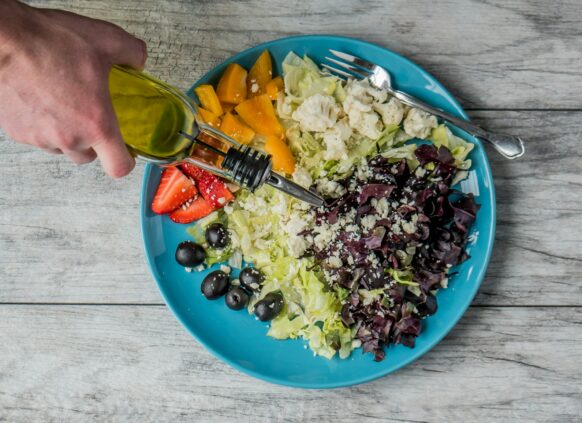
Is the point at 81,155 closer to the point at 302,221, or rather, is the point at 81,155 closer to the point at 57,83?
the point at 57,83

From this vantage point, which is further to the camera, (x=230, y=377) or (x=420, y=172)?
(x=230, y=377)

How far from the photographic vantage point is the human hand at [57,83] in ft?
3.12

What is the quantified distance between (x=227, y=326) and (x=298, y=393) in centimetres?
26

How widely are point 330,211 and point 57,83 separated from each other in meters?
0.68

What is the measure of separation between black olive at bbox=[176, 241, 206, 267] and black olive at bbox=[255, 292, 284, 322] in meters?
0.18

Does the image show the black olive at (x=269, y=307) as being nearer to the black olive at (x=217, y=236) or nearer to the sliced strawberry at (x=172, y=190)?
the black olive at (x=217, y=236)

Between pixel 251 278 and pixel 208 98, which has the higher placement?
pixel 208 98

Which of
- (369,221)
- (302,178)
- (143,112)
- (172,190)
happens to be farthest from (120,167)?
(369,221)

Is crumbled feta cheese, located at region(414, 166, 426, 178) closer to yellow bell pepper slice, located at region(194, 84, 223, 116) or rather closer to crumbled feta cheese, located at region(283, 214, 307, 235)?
crumbled feta cheese, located at region(283, 214, 307, 235)

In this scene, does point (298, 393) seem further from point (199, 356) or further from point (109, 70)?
point (109, 70)

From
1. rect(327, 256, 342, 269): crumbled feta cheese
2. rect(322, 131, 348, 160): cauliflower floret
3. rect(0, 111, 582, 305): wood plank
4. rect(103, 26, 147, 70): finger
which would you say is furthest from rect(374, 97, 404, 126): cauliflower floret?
rect(103, 26, 147, 70): finger

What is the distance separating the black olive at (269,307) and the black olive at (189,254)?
0.18 metres

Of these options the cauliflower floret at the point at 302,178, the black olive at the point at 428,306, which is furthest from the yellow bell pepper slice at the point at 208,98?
the black olive at the point at 428,306

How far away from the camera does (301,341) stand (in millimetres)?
1494
